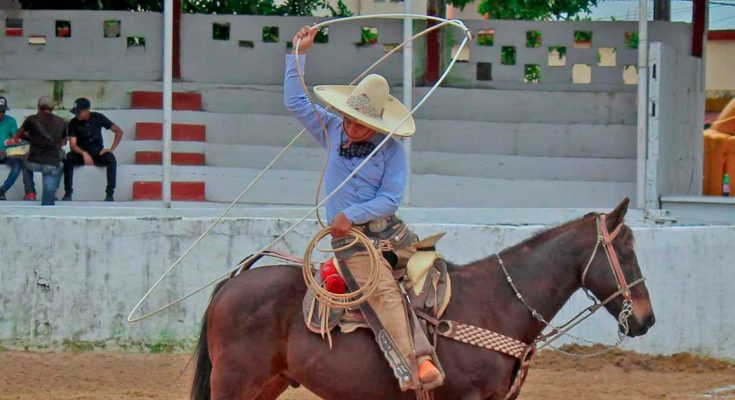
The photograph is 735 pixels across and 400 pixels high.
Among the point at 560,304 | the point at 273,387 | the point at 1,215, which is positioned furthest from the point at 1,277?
the point at 560,304

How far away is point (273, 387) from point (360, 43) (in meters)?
8.33

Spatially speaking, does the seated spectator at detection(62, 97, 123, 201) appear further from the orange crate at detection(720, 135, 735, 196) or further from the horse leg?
the horse leg

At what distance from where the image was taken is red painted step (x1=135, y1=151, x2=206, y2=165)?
13961 mm

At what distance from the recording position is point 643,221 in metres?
11.4

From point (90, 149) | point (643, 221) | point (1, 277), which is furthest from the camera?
point (90, 149)

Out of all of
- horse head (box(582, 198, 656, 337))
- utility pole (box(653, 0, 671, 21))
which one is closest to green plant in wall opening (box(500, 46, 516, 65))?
utility pole (box(653, 0, 671, 21))

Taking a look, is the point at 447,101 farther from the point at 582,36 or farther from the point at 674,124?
the point at 674,124

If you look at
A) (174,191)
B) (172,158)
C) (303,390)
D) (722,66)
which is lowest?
(303,390)

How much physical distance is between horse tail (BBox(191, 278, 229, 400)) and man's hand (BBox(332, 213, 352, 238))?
0.82 m

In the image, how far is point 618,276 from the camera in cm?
685

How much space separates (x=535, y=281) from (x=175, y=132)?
798 cm

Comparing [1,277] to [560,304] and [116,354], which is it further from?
[560,304]

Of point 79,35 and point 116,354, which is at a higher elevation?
point 79,35

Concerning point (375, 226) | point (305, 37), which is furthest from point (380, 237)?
point (305, 37)
